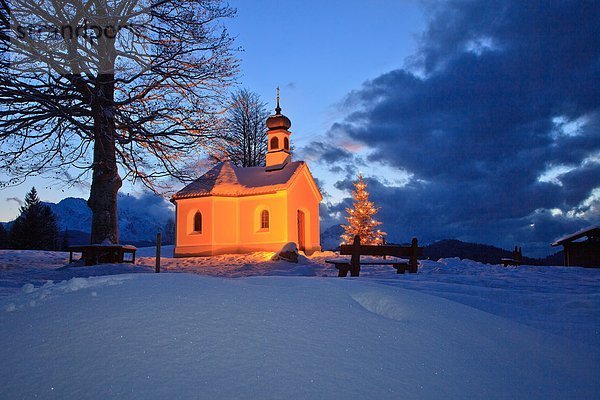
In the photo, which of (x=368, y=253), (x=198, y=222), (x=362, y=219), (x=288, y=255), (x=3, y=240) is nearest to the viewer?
(x=368, y=253)

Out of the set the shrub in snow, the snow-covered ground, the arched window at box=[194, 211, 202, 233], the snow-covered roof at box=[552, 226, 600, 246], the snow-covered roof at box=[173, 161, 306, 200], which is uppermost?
the snow-covered roof at box=[173, 161, 306, 200]

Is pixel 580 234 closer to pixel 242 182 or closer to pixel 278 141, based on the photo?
pixel 278 141

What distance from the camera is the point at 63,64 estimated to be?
1159 cm

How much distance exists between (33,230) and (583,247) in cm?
4650

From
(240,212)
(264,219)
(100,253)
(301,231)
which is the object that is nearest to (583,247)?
(301,231)

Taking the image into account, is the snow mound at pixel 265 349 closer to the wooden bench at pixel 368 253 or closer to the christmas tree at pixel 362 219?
the wooden bench at pixel 368 253

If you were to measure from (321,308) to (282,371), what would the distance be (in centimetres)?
130

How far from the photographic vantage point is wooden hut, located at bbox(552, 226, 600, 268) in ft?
71.2

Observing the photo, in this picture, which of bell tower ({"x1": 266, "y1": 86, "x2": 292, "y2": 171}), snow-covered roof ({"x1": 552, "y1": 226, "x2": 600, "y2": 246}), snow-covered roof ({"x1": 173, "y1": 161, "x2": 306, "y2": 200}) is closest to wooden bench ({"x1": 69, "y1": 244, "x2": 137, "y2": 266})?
snow-covered roof ({"x1": 173, "y1": 161, "x2": 306, "y2": 200})

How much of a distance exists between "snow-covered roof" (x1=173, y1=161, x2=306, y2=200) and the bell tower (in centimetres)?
69

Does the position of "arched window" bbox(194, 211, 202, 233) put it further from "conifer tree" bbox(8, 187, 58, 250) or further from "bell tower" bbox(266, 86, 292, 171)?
"conifer tree" bbox(8, 187, 58, 250)

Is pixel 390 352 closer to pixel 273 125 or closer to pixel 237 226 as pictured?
pixel 237 226

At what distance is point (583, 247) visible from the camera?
22.1 metres

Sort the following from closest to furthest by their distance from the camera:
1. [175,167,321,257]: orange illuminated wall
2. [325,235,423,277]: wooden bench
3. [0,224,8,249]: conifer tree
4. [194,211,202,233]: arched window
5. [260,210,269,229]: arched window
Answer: [325,235,423,277]: wooden bench < [175,167,321,257]: orange illuminated wall < [260,210,269,229]: arched window < [194,211,202,233]: arched window < [0,224,8,249]: conifer tree
